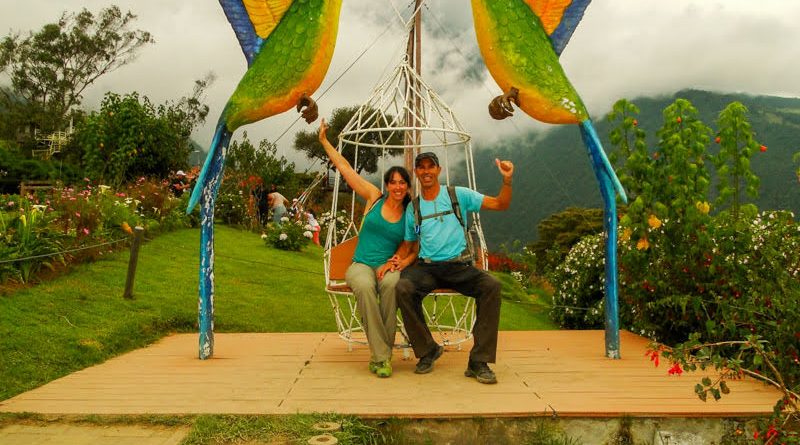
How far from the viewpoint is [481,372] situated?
352 cm

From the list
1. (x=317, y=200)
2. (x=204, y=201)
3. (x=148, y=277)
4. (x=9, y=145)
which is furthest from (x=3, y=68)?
(x=204, y=201)

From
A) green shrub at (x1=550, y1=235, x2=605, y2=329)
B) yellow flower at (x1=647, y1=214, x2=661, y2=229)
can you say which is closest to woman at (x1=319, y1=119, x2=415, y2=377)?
yellow flower at (x1=647, y1=214, x2=661, y2=229)

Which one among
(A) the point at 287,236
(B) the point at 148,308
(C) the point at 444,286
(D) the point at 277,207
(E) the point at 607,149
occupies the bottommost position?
(B) the point at 148,308

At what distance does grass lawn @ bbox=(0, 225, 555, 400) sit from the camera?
4172 mm

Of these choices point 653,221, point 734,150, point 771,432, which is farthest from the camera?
point 734,150

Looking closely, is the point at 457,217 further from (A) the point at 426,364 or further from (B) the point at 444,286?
(A) the point at 426,364

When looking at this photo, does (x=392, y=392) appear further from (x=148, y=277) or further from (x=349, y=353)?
(x=148, y=277)

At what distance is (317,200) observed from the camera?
18.4 meters

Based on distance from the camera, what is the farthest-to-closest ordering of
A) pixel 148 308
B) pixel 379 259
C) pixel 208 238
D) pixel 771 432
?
pixel 148 308 → pixel 208 238 → pixel 379 259 → pixel 771 432

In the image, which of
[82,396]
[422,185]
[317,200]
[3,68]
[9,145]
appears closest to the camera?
[82,396]

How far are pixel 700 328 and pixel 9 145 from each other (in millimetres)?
25923

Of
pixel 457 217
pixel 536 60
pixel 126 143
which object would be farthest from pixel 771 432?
pixel 126 143

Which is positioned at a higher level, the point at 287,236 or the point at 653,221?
the point at 653,221

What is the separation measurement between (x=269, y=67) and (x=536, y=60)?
1.54 m
